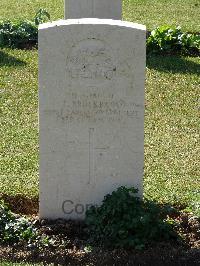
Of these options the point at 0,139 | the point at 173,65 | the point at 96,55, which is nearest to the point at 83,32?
the point at 96,55

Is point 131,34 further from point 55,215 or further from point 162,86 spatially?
point 162,86

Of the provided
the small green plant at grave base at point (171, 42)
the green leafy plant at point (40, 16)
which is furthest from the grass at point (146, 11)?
the small green plant at grave base at point (171, 42)

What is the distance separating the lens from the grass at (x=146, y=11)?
15.1m

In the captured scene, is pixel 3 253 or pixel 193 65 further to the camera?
pixel 193 65

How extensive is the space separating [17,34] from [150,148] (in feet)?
16.8

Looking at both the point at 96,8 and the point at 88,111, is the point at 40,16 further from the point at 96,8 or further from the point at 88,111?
the point at 88,111

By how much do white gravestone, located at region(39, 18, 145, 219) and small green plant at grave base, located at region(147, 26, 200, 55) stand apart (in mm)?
6103

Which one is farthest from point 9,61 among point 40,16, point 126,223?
point 126,223

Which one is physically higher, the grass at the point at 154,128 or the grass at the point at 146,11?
the grass at the point at 146,11

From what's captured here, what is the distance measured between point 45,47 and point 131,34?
2.29 ft

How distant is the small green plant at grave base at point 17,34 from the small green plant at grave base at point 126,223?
6851 millimetres

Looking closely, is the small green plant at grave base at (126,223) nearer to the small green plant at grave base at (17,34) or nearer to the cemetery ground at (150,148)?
the cemetery ground at (150,148)

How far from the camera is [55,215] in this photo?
6039 mm

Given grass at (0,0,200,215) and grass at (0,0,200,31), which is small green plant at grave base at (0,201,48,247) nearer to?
grass at (0,0,200,215)
